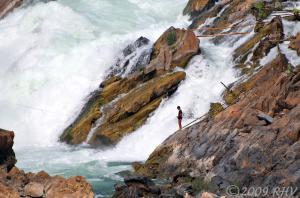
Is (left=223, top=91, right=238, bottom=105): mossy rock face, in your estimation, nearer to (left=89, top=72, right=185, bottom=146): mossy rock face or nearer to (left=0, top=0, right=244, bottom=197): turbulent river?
(left=0, top=0, right=244, bottom=197): turbulent river

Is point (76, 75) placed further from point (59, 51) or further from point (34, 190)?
point (34, 190)

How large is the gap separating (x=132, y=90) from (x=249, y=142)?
512 inches

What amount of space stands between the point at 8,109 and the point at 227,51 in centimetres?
1430

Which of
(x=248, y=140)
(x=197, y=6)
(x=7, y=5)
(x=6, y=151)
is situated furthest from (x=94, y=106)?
(x=7, y=5)

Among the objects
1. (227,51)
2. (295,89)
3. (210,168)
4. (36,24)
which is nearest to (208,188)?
(210,168)

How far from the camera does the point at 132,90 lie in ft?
109

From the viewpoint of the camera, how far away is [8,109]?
1527 inches

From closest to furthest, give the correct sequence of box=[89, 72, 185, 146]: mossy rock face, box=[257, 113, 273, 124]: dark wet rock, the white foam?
box=[257, 113, 273, 124]: dark wet rock
the white foam
box=[89, 72, 185, 146]: mossy rock face

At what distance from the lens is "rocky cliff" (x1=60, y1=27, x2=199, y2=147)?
102 ft

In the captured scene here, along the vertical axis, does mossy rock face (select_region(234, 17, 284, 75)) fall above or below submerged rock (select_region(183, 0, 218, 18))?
below

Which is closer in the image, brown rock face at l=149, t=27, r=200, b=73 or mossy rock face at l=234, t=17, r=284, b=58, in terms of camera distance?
mossy rock face at l=234, t=17, r=284, b=58

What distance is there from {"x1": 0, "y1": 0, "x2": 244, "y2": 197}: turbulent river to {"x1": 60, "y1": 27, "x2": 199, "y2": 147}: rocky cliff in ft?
1.74

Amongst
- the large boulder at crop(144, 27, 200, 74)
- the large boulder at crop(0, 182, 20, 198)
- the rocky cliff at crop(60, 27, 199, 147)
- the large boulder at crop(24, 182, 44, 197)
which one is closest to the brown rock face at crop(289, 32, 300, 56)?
the rocky cliff at crop(60, 27, 199, 147)

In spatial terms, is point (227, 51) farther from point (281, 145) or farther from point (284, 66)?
point (281, 145)
